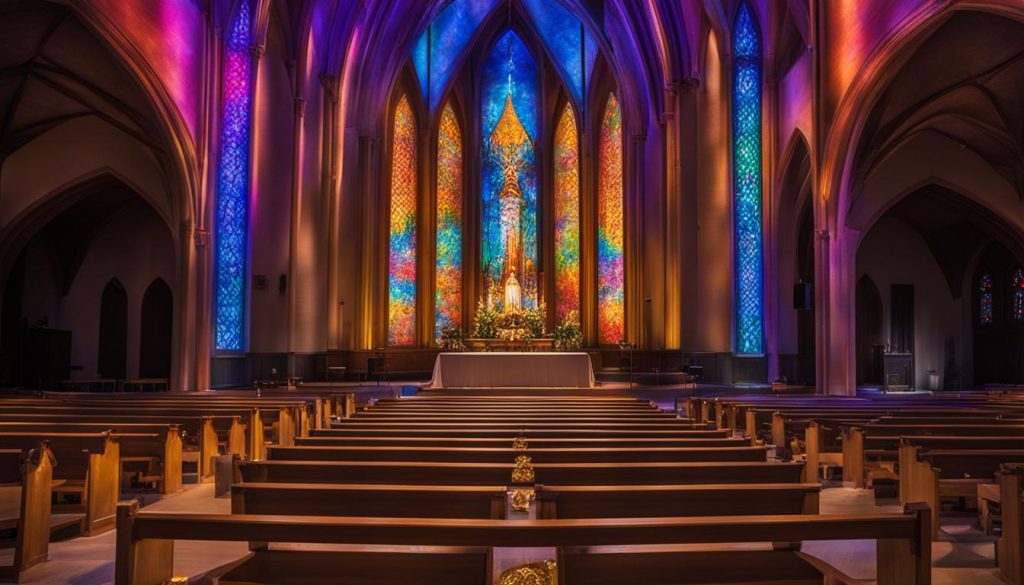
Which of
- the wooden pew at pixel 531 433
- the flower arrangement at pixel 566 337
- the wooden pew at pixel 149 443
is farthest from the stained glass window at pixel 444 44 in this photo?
the wooden pew at pixel 531 433

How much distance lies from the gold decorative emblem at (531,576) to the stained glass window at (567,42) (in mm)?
27054

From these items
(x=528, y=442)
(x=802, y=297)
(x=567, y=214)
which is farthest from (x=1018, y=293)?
(x=528, y=442)

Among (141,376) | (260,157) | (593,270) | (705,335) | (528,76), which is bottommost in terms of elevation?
(141,376)

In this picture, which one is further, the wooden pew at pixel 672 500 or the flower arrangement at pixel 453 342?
the flower arrangement at pixel 453 342

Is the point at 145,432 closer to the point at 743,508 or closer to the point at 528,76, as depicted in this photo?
the point at 743,508

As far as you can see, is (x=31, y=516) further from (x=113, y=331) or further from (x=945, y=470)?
(x=113, y=331)

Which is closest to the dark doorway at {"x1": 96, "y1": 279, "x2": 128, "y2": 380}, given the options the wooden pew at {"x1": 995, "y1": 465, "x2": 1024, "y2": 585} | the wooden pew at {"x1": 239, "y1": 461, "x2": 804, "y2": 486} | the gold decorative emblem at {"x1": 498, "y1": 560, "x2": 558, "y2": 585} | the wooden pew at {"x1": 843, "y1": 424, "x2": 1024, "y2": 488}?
the wooden pew at {"x1": 239, "y1": 461, "x2": 804, "y2": 486}

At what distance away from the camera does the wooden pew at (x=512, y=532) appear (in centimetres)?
243

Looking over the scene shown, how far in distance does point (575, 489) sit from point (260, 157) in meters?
17.9

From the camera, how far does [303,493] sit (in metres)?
3.42

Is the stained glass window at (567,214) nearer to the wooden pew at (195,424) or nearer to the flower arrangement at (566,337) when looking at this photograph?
the flower arrangement at (566,337)

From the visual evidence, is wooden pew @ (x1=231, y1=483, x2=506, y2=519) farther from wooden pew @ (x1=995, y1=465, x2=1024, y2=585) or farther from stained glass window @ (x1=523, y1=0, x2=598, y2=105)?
stained glass window @ (x1=523, y1=0, x2=598, y2=105)

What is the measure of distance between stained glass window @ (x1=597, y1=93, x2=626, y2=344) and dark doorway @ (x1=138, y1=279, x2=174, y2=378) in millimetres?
14597

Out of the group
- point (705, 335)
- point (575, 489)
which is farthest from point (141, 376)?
point (575, 489)
